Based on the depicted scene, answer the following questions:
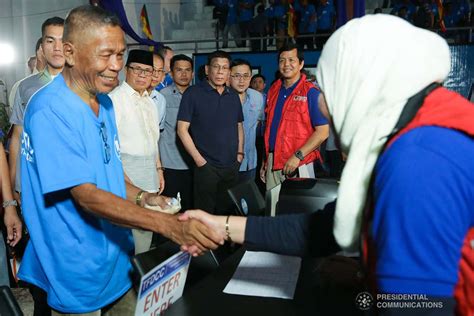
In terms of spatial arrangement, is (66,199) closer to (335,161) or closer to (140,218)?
(140,218)

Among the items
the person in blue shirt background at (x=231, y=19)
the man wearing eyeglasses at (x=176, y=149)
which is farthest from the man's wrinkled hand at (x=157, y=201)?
the person in blue shirt background at (x=231, y=19)

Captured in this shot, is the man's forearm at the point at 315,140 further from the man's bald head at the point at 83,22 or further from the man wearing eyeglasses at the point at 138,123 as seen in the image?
the man's bald head at the point at 83,22

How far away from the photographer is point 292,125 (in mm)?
3541

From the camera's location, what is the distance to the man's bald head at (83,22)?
1447 millimetres

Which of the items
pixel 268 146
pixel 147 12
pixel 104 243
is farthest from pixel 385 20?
pixel 147 12

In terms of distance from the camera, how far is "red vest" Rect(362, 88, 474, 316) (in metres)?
0.86

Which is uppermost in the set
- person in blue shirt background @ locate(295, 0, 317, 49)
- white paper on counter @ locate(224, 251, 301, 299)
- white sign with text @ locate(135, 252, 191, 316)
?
person in blue shirt background @ locate(295, 0, 317, 49)

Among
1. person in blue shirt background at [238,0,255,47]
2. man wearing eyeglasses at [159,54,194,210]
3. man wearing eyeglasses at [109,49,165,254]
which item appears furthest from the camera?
person in blue shirt background at [238,0,255,47]

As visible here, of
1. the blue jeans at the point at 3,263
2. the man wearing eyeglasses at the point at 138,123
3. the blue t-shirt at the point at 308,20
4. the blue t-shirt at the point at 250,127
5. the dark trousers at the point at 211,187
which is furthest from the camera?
the blue t-shirt at the point at 308,20

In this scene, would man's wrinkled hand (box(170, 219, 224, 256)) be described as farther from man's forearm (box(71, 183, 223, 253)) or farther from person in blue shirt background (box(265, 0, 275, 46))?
person in blue shirt background (box(265, 0, 275, 46))

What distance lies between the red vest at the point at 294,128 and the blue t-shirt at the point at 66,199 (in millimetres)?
2170

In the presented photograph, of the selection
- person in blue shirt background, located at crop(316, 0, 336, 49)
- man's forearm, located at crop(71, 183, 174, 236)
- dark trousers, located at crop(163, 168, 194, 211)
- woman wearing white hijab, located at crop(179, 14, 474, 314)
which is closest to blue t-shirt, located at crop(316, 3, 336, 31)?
person in blue shirt background, located at crop(316, 0, 336, 49)

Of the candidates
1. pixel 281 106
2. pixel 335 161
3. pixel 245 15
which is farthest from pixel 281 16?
pixel 281 106

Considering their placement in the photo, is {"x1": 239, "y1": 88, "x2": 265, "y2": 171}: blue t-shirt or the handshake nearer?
the handshake
